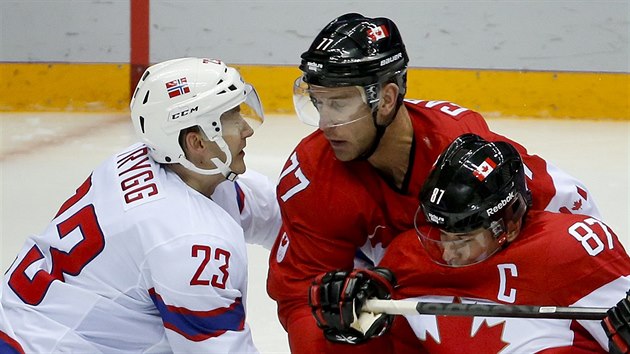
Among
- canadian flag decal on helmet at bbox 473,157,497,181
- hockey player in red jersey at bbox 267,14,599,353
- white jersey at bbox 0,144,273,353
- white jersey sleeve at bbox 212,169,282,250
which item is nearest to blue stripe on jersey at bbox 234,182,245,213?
white jersey sleeve at bbox 212,169,282,250

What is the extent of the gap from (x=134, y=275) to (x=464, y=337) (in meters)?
0.73

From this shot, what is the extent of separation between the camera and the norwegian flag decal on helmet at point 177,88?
105 inches

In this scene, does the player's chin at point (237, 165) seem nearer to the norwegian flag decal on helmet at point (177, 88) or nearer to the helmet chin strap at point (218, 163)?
the helmet chin strap at point (218, 163)

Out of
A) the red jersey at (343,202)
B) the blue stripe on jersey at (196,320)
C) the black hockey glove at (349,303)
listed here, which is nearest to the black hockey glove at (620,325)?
the black hockey glove at (349,303)

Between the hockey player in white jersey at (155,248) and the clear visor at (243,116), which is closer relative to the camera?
the hockey player in white jersey at (155,248)

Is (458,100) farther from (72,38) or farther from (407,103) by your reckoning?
(407,103)

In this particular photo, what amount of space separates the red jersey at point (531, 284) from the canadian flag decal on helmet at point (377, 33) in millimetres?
486

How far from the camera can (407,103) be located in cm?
310

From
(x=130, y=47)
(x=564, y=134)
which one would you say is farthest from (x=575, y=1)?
(x=130, y=47)

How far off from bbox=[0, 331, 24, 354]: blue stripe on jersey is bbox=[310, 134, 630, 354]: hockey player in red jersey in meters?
0.65

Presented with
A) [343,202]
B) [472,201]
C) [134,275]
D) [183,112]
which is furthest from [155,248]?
[472,201]

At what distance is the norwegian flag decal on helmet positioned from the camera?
268 centimetres

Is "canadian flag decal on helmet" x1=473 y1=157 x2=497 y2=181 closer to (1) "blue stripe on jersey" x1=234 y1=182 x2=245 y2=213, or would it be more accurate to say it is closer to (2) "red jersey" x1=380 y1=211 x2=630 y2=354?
(2) "red jersey" x1=380 y1=211 x2=630 y2=354

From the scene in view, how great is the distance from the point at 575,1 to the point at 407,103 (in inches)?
120
